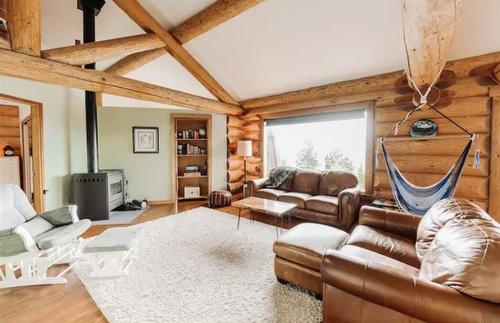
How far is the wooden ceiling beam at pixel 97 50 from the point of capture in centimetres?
248

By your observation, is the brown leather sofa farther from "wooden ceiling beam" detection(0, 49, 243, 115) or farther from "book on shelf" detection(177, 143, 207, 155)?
"wooden ceiling beam" detection(0, 49, 243, 115)

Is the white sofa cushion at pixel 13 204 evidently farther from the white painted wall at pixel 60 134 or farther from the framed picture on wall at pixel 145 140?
the framed picture on wall at pixel 145 140

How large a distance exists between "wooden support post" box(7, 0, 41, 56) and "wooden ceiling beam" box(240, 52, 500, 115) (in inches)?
143

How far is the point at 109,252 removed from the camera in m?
1.99

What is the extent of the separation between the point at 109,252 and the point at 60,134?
9.78 feet

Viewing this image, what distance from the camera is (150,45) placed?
11.2ft

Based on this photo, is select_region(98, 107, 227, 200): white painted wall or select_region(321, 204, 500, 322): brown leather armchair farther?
select_region(98, 107, 227, 200): white painted wall

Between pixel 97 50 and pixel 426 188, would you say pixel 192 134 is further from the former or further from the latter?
pixel 426 188

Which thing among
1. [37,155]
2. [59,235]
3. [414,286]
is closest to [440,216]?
[414,286]

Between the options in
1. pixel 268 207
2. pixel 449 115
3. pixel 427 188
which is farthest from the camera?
pixel 268 207

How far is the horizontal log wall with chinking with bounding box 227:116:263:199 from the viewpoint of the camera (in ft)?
17.4

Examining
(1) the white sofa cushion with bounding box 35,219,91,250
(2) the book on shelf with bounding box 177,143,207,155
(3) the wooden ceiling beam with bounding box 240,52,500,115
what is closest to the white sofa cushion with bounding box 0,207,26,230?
(1) the white sofa cushion with bounding box 35,219,91,250

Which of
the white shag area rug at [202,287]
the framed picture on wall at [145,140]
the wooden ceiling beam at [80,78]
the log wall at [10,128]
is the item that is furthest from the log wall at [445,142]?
the log wall at [10,128]

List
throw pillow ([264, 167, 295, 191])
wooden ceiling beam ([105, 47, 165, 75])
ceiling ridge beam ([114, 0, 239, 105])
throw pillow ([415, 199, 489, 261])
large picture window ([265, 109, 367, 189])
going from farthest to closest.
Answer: throw pillow ([264, 167, 295, 191]) → large picture window ([265, 109, 367, 189]) → wooden ceiling beam ([105, 47, 165, 75]) → ceiling ridge beam ([114, 0, 239, 105]) → throw pillow ([415, 199, 489, 261])
